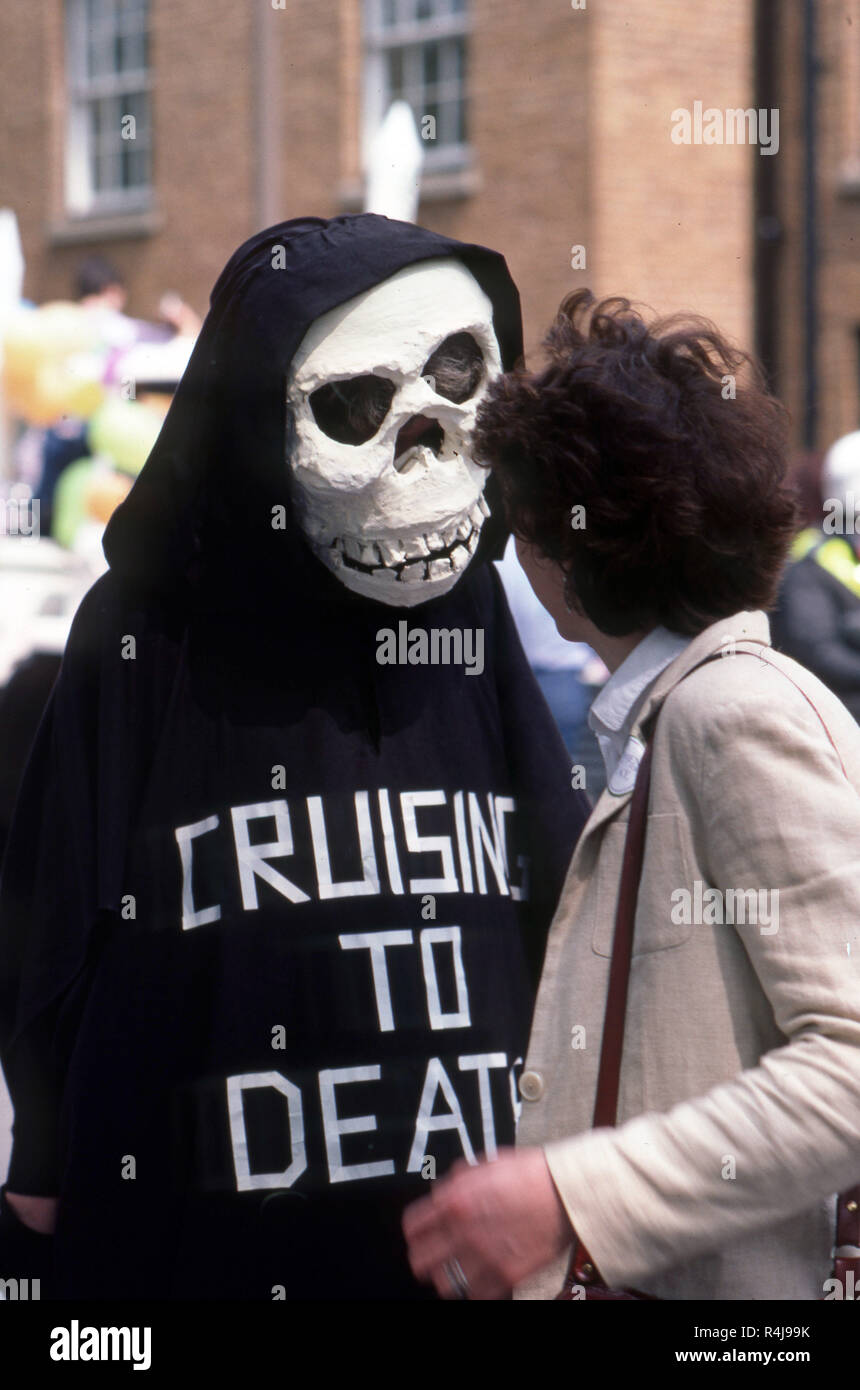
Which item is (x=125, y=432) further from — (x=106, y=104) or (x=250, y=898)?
(x=106, y=104)

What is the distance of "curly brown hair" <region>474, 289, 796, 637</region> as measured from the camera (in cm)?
177

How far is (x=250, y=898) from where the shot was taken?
7.46ft

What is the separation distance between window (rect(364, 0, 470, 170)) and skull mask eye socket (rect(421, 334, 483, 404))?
433 inches

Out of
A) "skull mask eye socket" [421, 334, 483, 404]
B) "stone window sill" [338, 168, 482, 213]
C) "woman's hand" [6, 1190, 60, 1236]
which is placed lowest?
"woman's hand" [6, 1190, 60, 1236]

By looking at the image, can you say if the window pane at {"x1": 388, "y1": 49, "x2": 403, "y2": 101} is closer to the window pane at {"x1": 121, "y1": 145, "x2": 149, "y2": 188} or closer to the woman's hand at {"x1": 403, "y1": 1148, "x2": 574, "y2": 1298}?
the window pane at {"x1": 121, "y1": 145, "x2": 149, "y2": 188}

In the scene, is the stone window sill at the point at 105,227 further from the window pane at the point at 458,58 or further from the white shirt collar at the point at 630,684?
the white shirt collar at the point at 630,684

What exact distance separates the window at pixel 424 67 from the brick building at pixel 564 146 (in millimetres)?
16

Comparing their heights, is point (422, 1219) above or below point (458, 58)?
below

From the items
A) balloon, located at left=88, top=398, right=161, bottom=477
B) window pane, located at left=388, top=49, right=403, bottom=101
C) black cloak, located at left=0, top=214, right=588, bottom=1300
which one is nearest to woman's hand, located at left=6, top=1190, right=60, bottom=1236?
black cloak, located at left=0, top=214, right=588, bottom=1300

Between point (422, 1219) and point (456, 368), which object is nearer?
point (422, 1219)

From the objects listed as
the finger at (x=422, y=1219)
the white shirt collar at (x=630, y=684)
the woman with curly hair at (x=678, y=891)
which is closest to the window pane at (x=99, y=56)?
the woman with curly hair at (x=678, y=891)

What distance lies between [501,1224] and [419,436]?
123 cm

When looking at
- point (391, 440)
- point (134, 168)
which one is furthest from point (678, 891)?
point (134, 168)

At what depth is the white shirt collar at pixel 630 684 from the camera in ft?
5.94
